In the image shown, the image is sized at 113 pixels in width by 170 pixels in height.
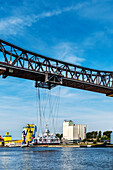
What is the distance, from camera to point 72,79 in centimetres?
5988

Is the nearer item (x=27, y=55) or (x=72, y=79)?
(x=27, y=55)

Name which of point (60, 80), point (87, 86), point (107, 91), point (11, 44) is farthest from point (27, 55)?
point (107, 91)

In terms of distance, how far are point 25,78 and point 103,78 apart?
2651cm

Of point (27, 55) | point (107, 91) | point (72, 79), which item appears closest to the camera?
point (27, 55)

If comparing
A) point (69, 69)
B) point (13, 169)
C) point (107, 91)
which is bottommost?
point (13, 169)

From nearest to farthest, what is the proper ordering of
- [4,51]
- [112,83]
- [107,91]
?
[4,51] < [107,91] < [112,83]

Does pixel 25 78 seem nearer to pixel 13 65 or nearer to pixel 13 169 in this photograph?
pixel 13 65

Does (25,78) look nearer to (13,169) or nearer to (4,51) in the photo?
(4,51)

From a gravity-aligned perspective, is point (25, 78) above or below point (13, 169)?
above

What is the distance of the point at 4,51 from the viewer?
48781mm

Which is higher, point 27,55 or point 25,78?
point 27,55

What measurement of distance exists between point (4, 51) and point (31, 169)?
21.9 meters

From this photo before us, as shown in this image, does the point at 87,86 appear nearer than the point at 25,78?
No

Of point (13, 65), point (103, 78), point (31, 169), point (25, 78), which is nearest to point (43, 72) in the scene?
point (25, 78)
